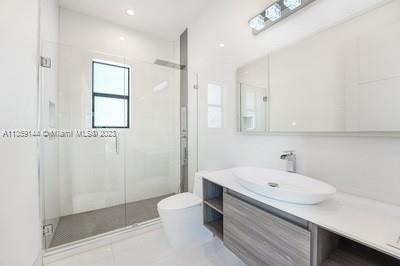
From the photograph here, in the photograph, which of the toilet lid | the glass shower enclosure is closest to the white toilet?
the toilet lid

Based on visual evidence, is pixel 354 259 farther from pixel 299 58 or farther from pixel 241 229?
pixel 299 58

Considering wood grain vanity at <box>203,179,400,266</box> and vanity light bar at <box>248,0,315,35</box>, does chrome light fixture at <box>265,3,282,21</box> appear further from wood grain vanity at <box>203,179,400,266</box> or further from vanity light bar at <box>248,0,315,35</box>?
wood grain vanity at <box>203,179,400,266</box>

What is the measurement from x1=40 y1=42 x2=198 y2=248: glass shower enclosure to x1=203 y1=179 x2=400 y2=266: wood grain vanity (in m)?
1.50

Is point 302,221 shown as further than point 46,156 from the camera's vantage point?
No

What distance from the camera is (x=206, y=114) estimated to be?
2354 millimetres

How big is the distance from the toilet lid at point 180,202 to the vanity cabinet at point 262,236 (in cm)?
56

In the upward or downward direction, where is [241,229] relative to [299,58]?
downward

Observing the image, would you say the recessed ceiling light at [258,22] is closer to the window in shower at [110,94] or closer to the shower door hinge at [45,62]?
the window in shower at [110,94]

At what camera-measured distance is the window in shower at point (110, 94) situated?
2.39m

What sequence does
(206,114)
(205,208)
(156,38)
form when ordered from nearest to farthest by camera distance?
(205,208) → (206,114) → (156,38)

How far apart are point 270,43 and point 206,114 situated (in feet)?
3.69

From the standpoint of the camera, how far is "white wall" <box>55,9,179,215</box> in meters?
2.25

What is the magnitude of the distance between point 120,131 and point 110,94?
558 mm

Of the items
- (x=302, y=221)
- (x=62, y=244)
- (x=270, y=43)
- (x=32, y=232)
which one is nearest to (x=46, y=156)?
(x=32, y=232)
